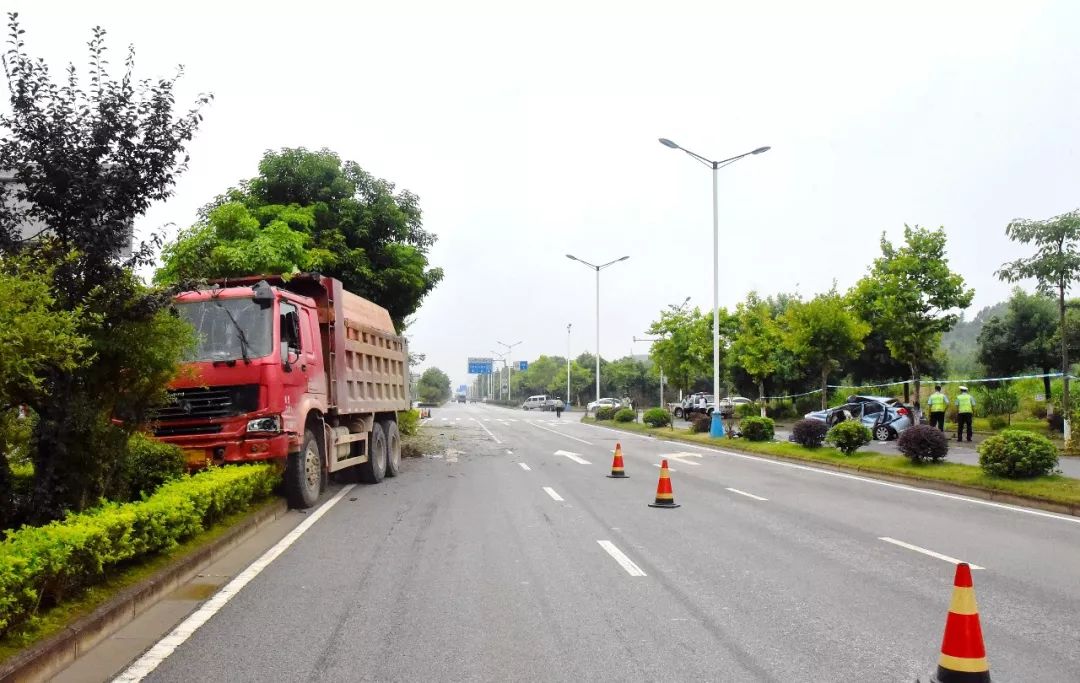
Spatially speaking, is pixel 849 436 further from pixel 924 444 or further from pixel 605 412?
pixel 605 412

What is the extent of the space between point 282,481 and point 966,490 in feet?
35.5

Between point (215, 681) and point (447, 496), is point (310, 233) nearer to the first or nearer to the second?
point (447, 496)

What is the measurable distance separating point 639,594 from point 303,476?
→ 20.9 feet

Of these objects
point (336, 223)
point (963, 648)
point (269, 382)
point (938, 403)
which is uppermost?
point (336, 223)

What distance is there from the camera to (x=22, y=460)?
8.11 m

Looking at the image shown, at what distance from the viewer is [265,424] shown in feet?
35.9

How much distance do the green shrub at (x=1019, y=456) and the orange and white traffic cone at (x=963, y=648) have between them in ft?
36.2

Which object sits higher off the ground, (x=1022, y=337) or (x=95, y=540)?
(x=1022, y=337)

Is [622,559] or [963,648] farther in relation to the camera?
[622,559]

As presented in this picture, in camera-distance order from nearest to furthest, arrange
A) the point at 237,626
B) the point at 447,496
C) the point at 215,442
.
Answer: the point at 237,626 → the point at 215,442 → the point at 447,496

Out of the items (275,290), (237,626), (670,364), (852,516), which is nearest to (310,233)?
(275,290)

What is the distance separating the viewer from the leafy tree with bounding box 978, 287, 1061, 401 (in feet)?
123

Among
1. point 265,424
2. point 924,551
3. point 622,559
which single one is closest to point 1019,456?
point 924,551

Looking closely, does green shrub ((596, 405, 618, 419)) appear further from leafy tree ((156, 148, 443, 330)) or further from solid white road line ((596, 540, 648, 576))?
solid white road line ((596, 540, 648, 576))
